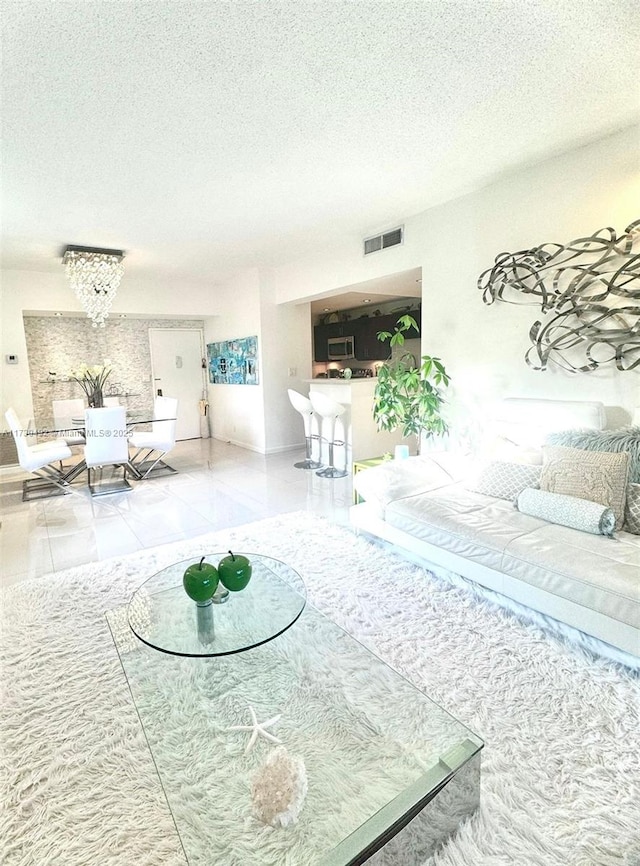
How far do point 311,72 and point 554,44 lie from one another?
43.0 inches

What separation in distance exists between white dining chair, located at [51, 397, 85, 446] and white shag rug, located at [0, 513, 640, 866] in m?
3.06

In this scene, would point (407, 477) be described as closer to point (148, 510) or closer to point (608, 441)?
point (608, 441)

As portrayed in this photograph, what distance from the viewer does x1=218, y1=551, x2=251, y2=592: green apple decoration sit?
1.83m

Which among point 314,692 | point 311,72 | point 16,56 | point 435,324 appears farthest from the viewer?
point 435,324

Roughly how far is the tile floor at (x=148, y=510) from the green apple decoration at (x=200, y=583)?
175 centimetres

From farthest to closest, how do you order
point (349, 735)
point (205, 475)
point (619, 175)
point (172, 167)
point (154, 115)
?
1. point (205, 475)
2. point (172, 167)
3. point (619, 175)
4. point (154, 115)
5. point (349, 735)

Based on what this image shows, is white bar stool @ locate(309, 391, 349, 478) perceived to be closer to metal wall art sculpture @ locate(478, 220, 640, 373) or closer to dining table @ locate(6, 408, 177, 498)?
dining table @ locate(6, 408, 177, 498)

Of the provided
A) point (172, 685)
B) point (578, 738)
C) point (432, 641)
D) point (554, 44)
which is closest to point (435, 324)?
point (554, 44)

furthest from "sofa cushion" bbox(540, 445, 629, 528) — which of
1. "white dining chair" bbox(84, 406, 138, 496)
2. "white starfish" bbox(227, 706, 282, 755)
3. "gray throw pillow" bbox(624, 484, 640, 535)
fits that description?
"white dining chair" bbox(84, 406, 138, 496)

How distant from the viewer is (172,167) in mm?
2934

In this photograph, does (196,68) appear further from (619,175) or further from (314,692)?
(314,692)

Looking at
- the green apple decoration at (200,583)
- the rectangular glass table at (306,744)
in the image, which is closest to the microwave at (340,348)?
the rectangular glass table at (306,744)

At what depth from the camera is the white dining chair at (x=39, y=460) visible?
437 centimetres

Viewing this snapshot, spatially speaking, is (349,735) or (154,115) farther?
(154,115)
